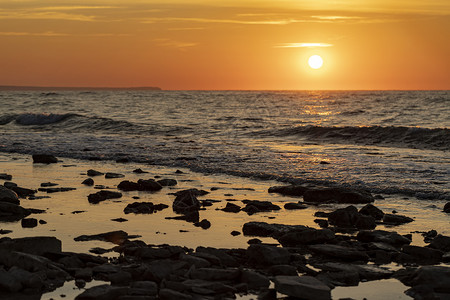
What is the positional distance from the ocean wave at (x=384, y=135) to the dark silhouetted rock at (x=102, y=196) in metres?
19.8

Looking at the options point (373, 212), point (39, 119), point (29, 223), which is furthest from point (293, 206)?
point (39, 119)

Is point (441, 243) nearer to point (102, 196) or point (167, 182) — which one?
point (102, 196)

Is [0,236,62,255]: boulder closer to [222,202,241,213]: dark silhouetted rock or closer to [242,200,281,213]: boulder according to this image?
[222,202,241,213]: dark silhouetted rock

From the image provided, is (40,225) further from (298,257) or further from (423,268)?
(423,268)

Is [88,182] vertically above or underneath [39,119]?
underneath

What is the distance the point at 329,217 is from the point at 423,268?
149 inches

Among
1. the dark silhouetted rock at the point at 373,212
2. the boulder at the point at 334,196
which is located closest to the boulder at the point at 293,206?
the boulder at the point at 334,196

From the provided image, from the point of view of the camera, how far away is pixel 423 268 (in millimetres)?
7613

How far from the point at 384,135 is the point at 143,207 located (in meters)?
24.7

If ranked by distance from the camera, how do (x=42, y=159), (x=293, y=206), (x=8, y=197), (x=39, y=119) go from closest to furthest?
1. (x=8, y=197)
2. (x=293, y=206)
3. (x=42, y=159)
4. (x=39, y=119)

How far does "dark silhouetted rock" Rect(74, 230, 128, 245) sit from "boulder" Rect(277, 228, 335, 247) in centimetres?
247

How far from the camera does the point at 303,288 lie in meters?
6.86

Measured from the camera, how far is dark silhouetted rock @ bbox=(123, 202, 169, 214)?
38.5 ft

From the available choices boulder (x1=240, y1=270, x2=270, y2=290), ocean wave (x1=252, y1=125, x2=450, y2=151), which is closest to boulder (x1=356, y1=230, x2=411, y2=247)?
boulder (x1=240, y1=270, x2=270, y2=290)
